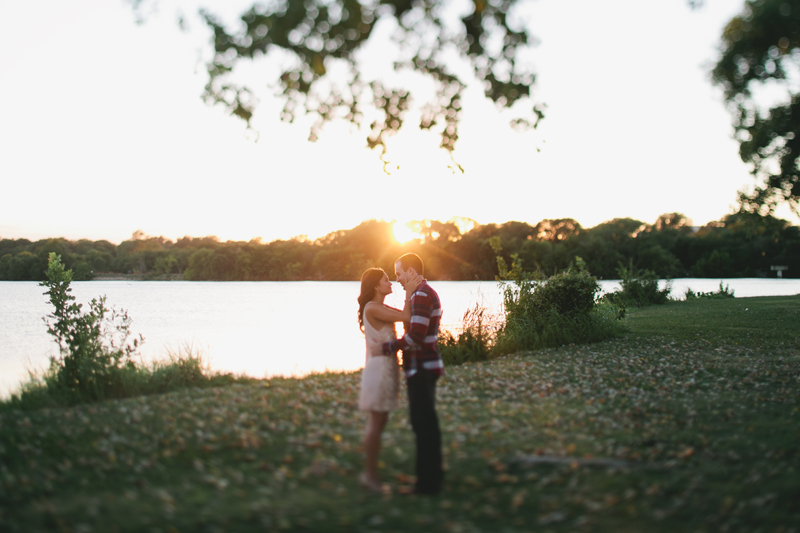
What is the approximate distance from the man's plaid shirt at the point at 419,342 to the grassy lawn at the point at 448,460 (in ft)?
3.93

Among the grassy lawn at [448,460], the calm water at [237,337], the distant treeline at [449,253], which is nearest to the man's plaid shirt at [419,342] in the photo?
the grassy lawn at [448,460]

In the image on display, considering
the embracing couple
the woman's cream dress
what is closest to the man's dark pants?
the embracing couple

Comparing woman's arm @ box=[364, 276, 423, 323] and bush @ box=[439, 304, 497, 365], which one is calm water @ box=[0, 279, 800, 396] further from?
woman's arm @ box=[364, 276, 423, 323]

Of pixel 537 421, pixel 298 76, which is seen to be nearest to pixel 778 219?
pixel 537 421

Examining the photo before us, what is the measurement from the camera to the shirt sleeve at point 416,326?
17.2 feet

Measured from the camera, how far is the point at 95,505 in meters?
4.66

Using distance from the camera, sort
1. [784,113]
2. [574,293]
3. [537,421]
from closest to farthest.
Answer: [537,421], [784,113], [574,293]

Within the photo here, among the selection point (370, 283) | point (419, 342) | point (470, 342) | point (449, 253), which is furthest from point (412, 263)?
point (449, 253)

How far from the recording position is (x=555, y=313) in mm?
16422

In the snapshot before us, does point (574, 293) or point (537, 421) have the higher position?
point (574, 293)

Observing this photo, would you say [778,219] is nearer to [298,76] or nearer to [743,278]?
[298,76]

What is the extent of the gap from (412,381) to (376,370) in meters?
0.36

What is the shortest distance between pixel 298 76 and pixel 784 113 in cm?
822

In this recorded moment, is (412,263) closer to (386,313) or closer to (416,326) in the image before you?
(386,313)
